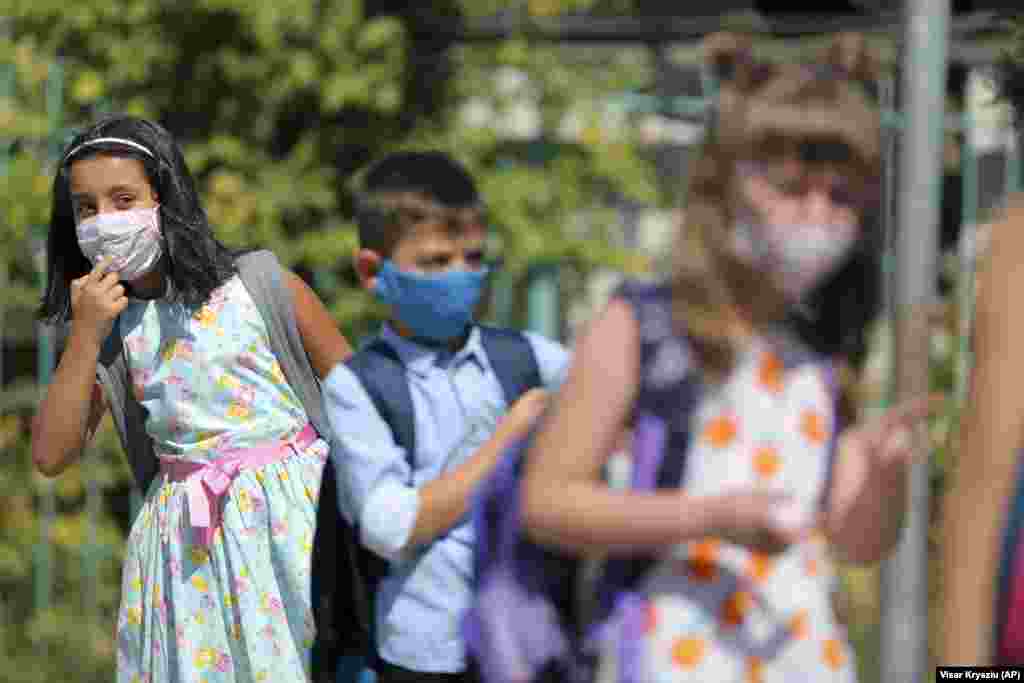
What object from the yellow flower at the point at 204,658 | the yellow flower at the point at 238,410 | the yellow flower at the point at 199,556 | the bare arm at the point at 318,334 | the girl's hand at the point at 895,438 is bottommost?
the yellow flower at the point at 204,658

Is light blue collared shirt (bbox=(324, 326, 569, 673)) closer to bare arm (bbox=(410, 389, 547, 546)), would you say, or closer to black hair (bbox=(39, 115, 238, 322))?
bare arm (bbox=(410, 389, 547, 546))

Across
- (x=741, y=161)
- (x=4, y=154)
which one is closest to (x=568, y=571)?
(x=741, y=161)

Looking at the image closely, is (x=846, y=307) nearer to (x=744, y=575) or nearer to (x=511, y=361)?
(x=744, y=575)

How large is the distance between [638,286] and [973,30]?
4393mm

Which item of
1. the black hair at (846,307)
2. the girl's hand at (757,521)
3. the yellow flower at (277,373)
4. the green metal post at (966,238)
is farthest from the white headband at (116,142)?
the green metal post at (966,238)

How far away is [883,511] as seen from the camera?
231 cm

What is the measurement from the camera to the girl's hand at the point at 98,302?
3.33m

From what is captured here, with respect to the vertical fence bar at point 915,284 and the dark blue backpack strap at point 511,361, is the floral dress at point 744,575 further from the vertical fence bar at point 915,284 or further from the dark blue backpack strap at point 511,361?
the dark blue backpack strap at point 511,361

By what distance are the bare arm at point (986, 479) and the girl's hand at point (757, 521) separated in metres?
0.18

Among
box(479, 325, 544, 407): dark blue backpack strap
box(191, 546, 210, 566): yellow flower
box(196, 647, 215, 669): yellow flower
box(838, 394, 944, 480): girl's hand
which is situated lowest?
box(196, 647, 215, 669): yellow flower

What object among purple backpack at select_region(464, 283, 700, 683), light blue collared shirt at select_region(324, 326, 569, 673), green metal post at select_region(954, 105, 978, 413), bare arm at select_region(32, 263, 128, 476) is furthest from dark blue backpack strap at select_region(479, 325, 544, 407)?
green metal post at select_region(954, 105, 978, 413)

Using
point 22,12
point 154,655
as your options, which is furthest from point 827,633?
point 22,12

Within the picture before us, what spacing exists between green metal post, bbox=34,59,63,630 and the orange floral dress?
4.34 m

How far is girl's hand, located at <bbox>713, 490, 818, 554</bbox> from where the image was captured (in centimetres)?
216
